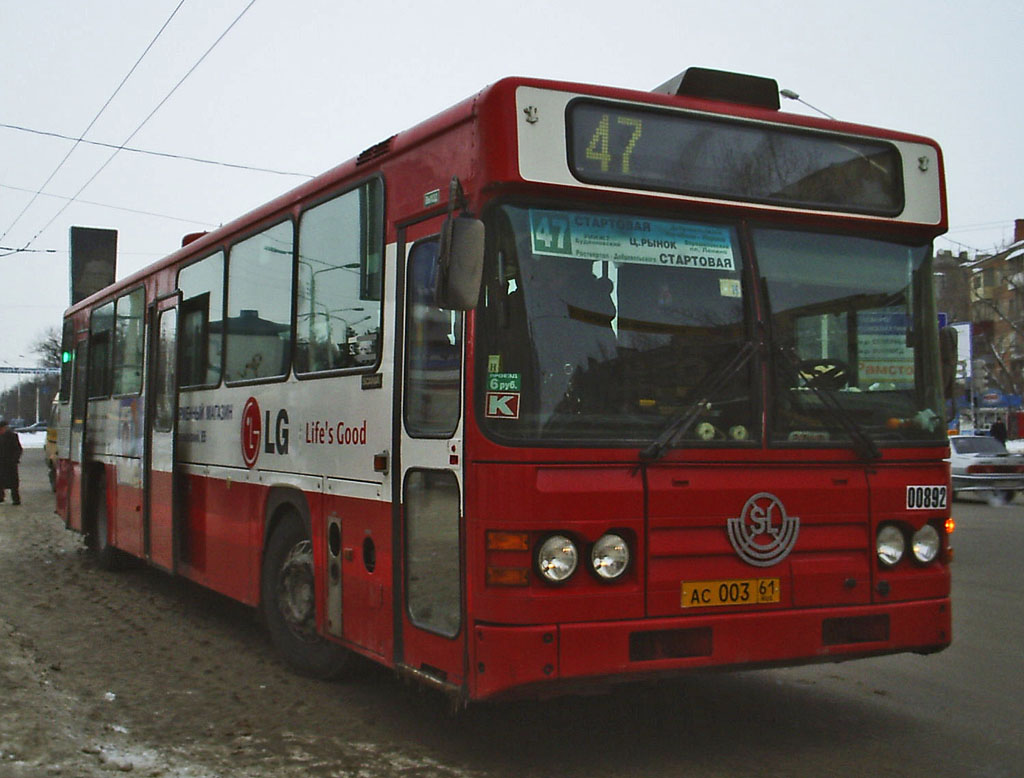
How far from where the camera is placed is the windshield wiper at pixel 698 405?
5398 millimetres

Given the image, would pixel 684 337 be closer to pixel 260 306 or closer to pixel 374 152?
pixel 374 152

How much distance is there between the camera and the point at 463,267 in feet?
16.7

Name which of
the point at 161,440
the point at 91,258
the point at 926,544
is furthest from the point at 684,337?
the point at 91,258

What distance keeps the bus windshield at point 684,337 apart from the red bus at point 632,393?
0.01m

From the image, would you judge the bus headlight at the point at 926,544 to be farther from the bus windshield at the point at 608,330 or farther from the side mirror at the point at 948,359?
the bus windshield at the point at 608,330

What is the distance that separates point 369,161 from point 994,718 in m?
4.51

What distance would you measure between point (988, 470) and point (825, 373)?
67.3 feet

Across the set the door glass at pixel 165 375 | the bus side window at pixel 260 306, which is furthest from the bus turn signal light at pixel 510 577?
the door glass at pixel 165 375

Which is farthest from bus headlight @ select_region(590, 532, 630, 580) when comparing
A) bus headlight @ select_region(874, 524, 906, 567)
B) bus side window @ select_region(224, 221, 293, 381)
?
bus side window @ select_region(224, 221, 293, 381)

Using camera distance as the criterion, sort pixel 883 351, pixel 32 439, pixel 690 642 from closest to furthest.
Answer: pixel 690 642, pixel 883 351, pixel 32 439

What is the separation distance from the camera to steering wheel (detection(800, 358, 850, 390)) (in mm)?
5840

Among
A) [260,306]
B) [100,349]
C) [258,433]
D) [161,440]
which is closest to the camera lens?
[258,433]

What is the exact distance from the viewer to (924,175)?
251 inches

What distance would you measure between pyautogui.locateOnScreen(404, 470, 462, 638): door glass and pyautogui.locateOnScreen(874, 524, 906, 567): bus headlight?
2043 mm
